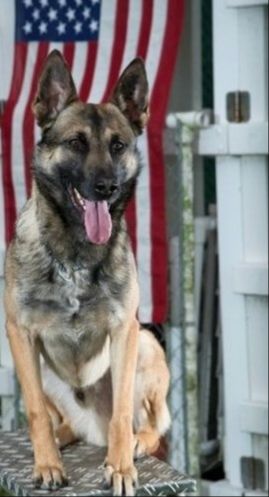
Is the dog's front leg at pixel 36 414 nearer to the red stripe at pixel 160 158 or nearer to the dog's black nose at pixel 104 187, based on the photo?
the dog's black nose at pixel 104 187

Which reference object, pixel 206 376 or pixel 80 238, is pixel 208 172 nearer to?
pixel 206 376

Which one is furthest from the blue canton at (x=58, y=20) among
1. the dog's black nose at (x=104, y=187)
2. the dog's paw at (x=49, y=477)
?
the dog's paw at (x=49, y=477)

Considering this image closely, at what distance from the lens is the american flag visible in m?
7.30

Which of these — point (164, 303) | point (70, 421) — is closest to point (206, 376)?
point (164, 303)

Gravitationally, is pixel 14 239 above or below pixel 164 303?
above

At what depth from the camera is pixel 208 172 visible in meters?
8.02

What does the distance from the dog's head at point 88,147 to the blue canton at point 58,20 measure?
229cm

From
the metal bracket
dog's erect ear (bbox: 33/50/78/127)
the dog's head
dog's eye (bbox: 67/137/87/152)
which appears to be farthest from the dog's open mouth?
the metal bracket

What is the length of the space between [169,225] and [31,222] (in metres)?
2.43

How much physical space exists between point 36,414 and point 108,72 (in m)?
2.66

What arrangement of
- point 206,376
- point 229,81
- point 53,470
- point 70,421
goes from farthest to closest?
1. point 206,376
2. point 229,81
3. point 70,421
4. point 53,470

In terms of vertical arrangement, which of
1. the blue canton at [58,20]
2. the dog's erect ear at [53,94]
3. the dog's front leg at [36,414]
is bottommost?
the dog's front leg at [36,414]

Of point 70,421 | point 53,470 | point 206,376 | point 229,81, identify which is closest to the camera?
point 53,470

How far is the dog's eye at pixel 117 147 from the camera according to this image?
5.08 metres
